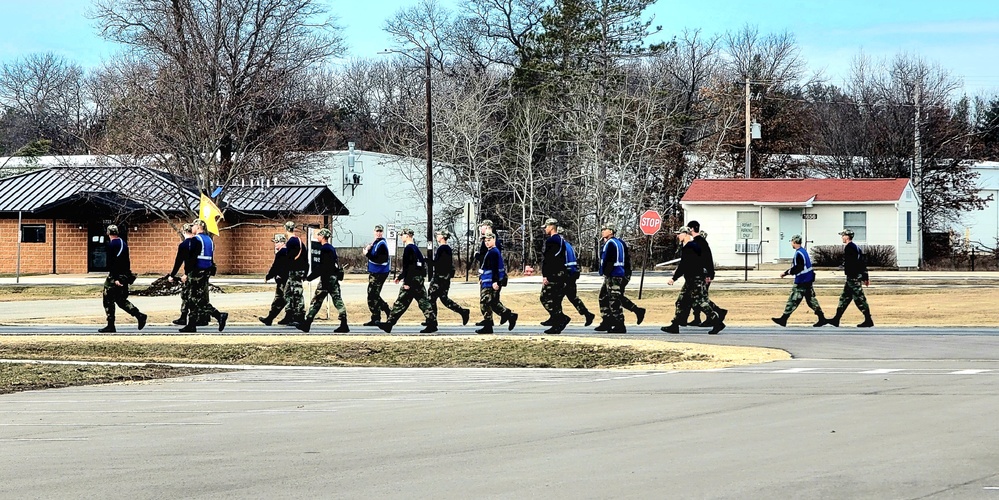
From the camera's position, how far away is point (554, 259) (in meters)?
22.1

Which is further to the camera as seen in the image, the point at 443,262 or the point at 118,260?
the point at 443,262

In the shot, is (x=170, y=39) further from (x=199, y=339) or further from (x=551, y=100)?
(x=199, y=339)

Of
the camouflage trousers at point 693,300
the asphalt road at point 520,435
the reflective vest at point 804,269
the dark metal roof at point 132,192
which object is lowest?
the asphalt road at point 520,435

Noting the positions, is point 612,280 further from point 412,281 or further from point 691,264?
point 412,281

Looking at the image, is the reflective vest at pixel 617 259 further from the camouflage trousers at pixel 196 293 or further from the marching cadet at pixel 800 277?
the camouflage trousers at pixel 196 293

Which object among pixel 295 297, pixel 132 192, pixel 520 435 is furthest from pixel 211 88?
pixel 520 435

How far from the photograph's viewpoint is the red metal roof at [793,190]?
54406 millimetres

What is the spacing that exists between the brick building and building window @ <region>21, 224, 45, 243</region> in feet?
0.13

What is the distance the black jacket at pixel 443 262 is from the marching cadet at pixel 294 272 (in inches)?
96.3

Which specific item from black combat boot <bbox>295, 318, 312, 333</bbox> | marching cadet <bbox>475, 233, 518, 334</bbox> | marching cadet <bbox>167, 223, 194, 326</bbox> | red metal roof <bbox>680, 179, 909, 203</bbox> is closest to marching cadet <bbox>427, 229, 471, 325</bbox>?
marching cadet <bbox>475, 233, 518, 334</bbox>

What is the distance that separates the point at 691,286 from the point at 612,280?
Result: 1310 millimetres

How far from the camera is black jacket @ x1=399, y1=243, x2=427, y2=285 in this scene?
72.7 feet

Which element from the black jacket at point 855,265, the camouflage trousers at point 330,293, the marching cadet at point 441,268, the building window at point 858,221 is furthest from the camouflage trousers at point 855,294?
the building window at point 858,221

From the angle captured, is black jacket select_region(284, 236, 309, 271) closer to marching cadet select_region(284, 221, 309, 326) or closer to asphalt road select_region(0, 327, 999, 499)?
marching cadet select_region(284, 221, 309, 326)
